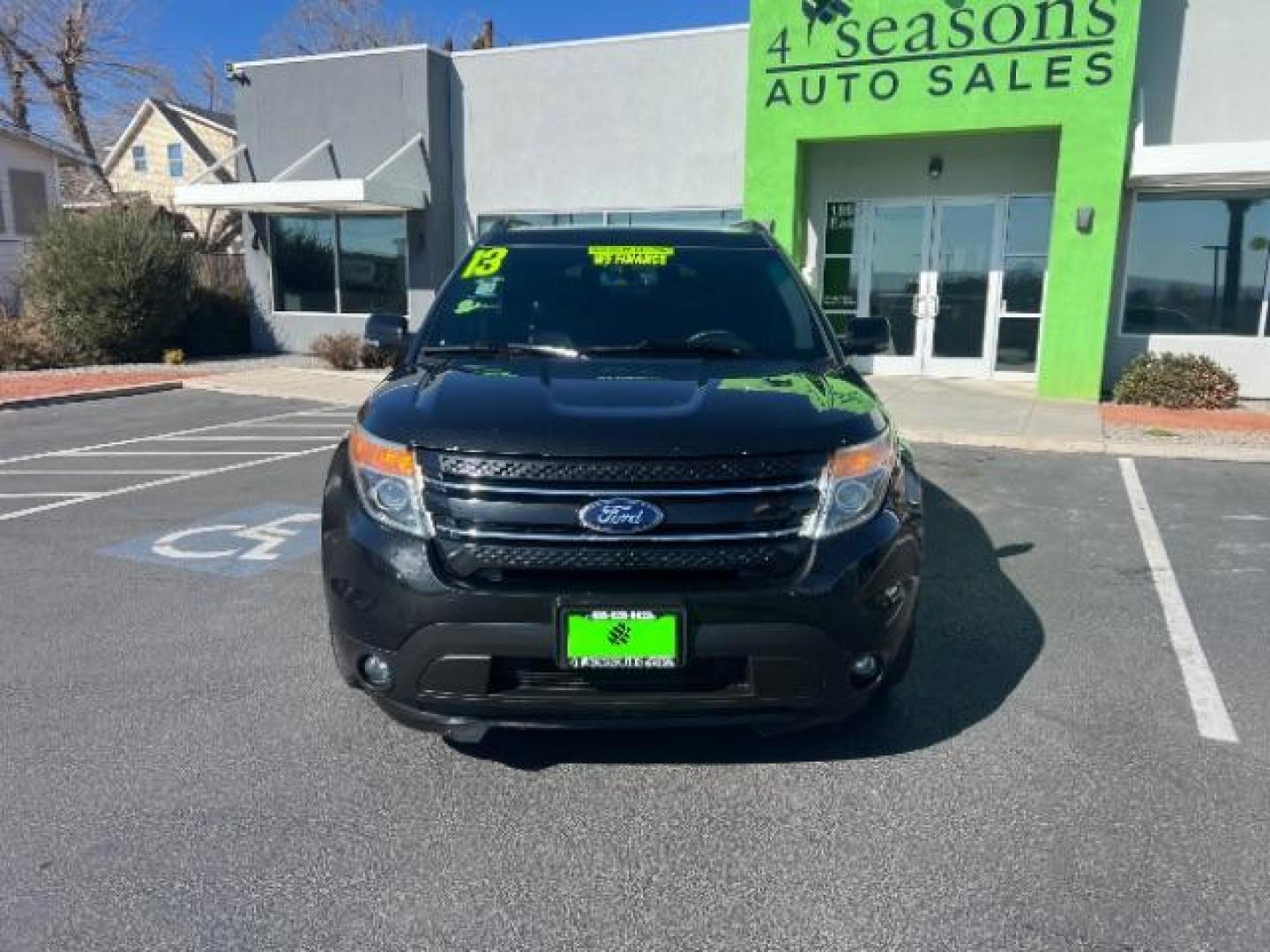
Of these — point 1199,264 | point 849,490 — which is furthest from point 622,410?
point 1199,264

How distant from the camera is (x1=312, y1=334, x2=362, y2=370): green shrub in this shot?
1584 cm

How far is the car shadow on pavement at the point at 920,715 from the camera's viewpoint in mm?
3273

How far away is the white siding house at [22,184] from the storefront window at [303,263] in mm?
7205

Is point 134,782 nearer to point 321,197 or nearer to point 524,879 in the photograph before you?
point 524,879

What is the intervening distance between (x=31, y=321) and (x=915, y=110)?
1487 centimetres

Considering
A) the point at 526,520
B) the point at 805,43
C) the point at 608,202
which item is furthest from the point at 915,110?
the point at 526,520

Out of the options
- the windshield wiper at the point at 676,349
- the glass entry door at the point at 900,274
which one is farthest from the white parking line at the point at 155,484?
the glass entry door at the point at 900,274

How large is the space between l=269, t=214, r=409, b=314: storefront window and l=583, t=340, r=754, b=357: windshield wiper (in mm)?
14367

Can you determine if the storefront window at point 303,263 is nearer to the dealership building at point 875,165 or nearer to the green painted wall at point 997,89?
the dealership building at point 875,165

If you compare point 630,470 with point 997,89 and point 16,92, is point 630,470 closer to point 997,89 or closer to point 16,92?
point 997,89

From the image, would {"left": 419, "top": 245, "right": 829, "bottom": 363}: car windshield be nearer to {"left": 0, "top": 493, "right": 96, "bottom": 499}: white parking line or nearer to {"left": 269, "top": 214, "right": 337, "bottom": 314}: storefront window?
{"left": 0, "top": 493, "right": 96, "bottom": 499}: white parking line

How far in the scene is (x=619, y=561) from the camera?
8.96 ft

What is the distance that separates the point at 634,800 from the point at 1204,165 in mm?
11608

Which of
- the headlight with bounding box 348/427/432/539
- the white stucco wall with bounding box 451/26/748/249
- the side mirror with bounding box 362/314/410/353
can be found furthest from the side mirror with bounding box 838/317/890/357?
the white stucco wall with bounding box 451/26/748/249
